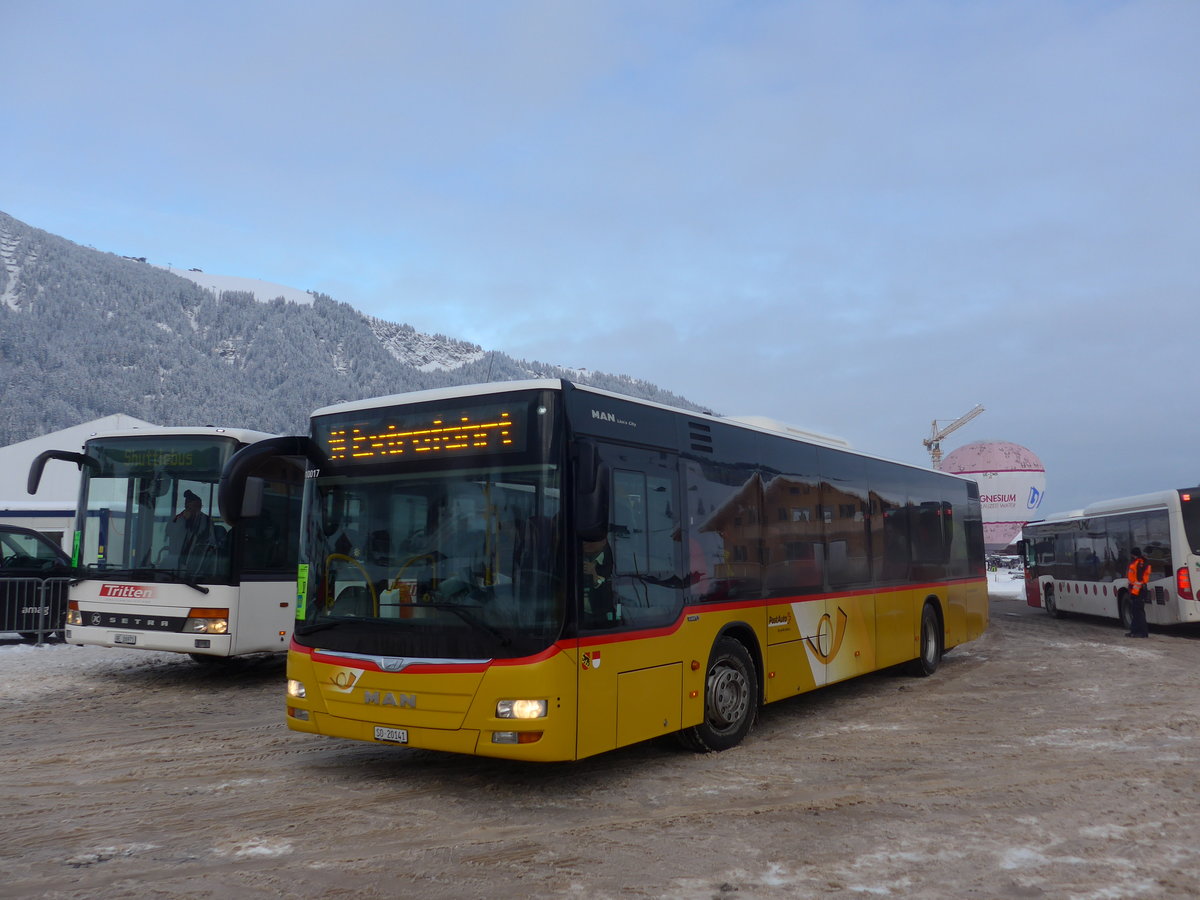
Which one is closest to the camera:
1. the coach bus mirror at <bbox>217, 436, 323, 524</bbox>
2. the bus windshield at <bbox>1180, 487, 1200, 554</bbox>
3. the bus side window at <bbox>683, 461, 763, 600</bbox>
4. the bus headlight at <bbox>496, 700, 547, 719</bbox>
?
the bus headlight at <bbox>496, 700, 547, 719</bbox>

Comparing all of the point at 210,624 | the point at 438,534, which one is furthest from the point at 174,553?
the point at 438,534

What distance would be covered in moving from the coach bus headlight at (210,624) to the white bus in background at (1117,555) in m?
17.4

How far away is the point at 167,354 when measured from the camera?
133250 mm

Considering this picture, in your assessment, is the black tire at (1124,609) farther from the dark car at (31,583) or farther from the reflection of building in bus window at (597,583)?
the dark car at (31,583)

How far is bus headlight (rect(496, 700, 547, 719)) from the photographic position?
6.05 metres

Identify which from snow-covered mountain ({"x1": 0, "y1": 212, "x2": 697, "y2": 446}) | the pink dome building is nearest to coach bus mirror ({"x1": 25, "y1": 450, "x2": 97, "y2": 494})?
the pink dome building

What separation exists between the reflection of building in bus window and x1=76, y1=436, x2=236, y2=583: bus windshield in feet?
19.8

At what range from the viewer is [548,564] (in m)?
6.15

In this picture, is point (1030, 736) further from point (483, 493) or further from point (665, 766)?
point (483, 493)

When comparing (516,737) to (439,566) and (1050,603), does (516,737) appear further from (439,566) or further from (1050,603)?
(1050,603)

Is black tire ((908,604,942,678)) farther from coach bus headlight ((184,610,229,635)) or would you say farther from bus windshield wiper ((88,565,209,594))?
bus windshield wiper ((88,565,209,594))

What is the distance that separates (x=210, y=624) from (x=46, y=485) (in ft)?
88.1

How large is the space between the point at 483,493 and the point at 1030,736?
230 inches

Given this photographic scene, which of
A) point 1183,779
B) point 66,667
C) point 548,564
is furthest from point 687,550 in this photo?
point 66,667
